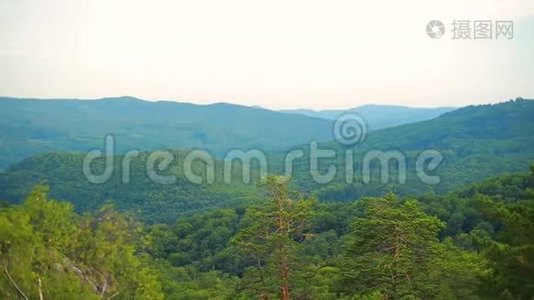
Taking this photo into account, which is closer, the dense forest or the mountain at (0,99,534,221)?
the dense forest

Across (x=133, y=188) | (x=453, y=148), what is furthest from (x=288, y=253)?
(x=453, y=148)

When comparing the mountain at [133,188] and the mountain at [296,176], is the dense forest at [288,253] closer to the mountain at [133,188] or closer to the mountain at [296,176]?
the mountain at [296,176]

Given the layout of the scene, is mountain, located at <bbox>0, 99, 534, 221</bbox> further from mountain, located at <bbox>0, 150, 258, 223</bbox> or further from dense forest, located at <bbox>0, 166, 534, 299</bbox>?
dense forest, located at <bbox>0, 166, 534, 299</bbox>

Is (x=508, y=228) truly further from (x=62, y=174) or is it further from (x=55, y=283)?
(x=62, y=174)

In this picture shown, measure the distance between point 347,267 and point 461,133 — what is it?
142 metres

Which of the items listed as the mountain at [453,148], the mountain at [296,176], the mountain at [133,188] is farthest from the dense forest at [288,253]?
the mountain at [133,188]

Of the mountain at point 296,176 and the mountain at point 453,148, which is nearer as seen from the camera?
the mountain at point 453,148

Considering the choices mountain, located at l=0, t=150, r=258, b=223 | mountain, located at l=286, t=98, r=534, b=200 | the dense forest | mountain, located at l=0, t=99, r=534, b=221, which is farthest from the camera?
mountain, located at l=0, t=150, r=258, b=223

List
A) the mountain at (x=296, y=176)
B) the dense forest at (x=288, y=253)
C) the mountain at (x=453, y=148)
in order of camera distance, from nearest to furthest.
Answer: the dense forest at (x=288, y=253) → the mountain at (x=453, y=148) → the mountain at (x=296, y=176)

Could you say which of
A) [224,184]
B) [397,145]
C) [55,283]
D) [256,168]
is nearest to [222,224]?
[55,283]

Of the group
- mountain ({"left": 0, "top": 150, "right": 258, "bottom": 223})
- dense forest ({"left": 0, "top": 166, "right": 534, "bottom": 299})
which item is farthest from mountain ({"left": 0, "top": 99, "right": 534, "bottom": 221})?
dense forest ({"left": 0, "top": 166, "right": 534, "bottom": 299})

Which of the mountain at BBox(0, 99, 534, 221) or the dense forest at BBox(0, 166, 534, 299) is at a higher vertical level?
the dense forest at BBox(0, 166, 534, 299)

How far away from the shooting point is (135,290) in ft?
34.2

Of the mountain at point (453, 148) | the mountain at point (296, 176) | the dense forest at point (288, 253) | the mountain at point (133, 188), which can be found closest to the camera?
the dense forest at point (288, 253)
